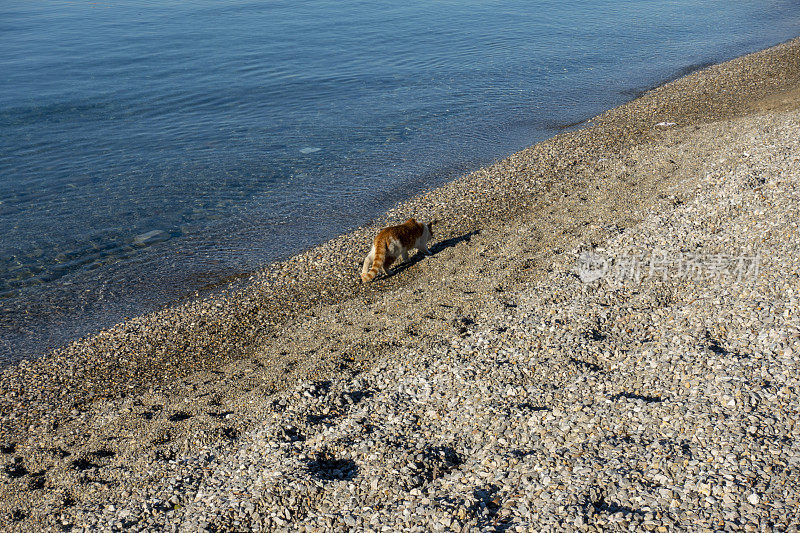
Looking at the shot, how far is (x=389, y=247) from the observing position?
12.1 meters

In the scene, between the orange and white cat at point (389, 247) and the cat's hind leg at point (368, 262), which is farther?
the cat's hind leg at point (368, 262)

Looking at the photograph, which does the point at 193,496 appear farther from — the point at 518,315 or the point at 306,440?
the point at 518,315

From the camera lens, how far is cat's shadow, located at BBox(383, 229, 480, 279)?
12734 mm

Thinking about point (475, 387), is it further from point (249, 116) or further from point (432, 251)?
point (249, 116)

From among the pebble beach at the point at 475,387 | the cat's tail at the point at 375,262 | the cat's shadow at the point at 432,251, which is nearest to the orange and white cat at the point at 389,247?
the cat's tail at the point at 375,262

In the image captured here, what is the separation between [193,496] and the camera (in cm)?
694

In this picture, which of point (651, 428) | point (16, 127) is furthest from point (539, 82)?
point (651, 428)

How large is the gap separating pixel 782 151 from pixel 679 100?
990 centimetres

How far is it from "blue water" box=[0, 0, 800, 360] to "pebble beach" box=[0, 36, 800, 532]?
7.62 feet

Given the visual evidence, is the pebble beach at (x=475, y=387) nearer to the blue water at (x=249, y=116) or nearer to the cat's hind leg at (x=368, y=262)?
the cat's hind leg at (x=368, y=262)

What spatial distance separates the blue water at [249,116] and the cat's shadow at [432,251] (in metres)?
2.98

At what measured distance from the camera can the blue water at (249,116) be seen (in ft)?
47.7

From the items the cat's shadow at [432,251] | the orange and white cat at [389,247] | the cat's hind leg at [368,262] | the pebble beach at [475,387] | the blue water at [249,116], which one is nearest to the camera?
the pebble beach at [475,387]

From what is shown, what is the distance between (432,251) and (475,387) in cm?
547
